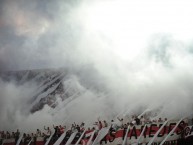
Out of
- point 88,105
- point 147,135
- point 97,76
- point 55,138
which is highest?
point 97,76

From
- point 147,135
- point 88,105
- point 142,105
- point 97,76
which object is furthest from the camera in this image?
point 97,76

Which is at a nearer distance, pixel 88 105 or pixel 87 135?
pixel 87 135

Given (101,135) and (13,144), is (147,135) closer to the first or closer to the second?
(101,135)

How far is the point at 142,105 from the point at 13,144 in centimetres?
770

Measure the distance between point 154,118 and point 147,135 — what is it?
1806 millimetres

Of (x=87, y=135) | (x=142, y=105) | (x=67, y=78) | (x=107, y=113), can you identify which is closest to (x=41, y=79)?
(x=67, y=78)

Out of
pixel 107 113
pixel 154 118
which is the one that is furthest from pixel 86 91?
pixel 154 118

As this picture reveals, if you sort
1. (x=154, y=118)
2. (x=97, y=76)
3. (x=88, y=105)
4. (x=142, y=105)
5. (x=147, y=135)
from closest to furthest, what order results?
(x=147, y=135)
(x=154, y=118)
(x=142, y=105)
(x=88, y=105)
(x=97, y=76)

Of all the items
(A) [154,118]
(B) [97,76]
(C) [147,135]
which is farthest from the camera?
(B) [97,76]

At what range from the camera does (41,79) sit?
2606 centimetres

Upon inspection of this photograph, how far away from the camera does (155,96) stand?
21422 mm

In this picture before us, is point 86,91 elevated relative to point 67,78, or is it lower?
lower

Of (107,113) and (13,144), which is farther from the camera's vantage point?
(107,113)

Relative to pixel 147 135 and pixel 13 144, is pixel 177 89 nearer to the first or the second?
pixel 147 135
